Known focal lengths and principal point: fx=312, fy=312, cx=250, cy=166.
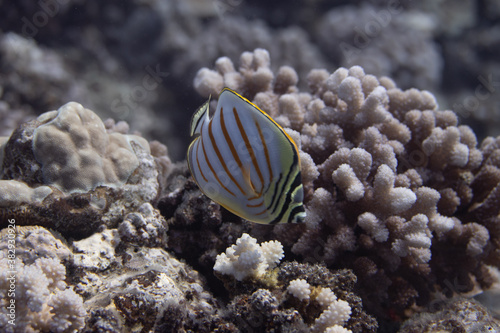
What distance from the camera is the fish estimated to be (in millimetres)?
1436

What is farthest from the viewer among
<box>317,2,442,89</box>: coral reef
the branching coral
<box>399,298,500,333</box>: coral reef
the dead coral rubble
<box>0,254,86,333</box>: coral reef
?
<box>317,2,442,89</box>: coral reef

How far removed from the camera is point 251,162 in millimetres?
1477

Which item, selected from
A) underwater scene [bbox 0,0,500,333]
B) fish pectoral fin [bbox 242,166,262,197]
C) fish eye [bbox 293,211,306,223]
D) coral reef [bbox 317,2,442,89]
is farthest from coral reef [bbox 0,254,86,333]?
coral reef [bbox 317,2,442,89]

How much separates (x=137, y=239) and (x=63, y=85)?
161 inches

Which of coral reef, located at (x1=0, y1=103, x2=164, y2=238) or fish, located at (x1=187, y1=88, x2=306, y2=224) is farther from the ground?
fish, located at (x1=187, y1=88, x2=306, y2=224)

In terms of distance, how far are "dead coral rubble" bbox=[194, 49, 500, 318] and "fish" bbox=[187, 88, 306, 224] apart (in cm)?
105

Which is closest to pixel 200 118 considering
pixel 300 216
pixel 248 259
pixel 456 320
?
pixel 300 216

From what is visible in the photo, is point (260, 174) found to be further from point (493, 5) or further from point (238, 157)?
point (493, 5)

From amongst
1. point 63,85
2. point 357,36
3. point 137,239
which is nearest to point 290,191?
point 137,239

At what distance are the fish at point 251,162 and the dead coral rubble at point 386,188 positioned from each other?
3.46 feet

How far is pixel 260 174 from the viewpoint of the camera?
1.47 meters

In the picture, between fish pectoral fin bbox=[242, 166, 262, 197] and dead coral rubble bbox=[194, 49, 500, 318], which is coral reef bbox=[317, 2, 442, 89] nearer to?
dead coral rubble bbox=[194, 49, 500, 318]

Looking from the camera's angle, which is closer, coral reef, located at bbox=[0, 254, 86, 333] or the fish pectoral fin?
the fish pectoral fin

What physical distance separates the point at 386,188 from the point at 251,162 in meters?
1.47
